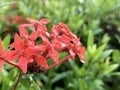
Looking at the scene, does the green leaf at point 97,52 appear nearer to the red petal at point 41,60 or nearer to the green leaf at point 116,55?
the green leaf at point 116,55

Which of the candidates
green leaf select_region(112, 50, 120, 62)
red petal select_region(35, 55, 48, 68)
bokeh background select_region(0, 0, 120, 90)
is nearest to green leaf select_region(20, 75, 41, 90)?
red petal select_region(35, 55, 48, 68)

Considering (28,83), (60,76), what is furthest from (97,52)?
(28,83)

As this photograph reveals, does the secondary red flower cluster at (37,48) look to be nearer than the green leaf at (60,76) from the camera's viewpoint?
Yes

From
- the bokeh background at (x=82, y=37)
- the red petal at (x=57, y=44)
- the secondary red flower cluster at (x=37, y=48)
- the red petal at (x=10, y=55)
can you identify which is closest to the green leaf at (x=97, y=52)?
the bokeh background at (x=82, y=37)

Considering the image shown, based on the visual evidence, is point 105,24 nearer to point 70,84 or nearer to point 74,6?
point 74,6

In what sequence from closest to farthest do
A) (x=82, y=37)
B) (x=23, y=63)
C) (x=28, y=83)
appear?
1. (x=23, y=63)
2. (x=28, y=83)
3. (x=82, y=37)

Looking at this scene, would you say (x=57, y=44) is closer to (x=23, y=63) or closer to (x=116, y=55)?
(x=23, y=63)

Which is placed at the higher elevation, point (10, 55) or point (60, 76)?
point (10, 55)

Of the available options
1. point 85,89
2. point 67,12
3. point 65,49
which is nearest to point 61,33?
point 65,49
